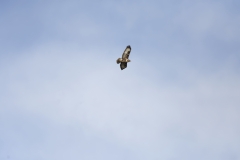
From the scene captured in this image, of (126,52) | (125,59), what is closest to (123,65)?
(125,59)

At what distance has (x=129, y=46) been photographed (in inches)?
3164

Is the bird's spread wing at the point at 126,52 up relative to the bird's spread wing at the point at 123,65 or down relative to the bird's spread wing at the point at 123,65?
up

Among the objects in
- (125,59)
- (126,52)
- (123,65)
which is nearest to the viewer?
(126,52)

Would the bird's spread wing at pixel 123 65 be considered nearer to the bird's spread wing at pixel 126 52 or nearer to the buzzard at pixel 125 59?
the buzzard at pixel 125 59

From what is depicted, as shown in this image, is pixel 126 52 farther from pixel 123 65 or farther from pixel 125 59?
pixel 123 65

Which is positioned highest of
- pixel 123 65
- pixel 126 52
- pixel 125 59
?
pixel 126 52

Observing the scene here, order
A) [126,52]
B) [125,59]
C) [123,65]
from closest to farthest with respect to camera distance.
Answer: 1. [126,52]
2. [125,59]
3. [123,65]

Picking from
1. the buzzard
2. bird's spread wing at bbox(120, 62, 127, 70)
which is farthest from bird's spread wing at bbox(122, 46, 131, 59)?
bird's spread wing at bbox(120, 62, 127, 70)

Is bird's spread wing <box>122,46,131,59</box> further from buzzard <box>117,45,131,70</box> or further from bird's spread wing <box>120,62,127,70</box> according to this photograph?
bird's spread wing <box>120,62,127,70</box>

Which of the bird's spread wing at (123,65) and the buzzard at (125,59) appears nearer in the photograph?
the buzzard at (125,59)

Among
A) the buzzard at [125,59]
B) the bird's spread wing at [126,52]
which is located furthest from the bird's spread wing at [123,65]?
the bird's spread wing at [126,52]

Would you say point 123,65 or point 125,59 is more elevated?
point 125,59

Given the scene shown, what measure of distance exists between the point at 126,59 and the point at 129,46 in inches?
97.8

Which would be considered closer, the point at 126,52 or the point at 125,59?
the point at 126,52
